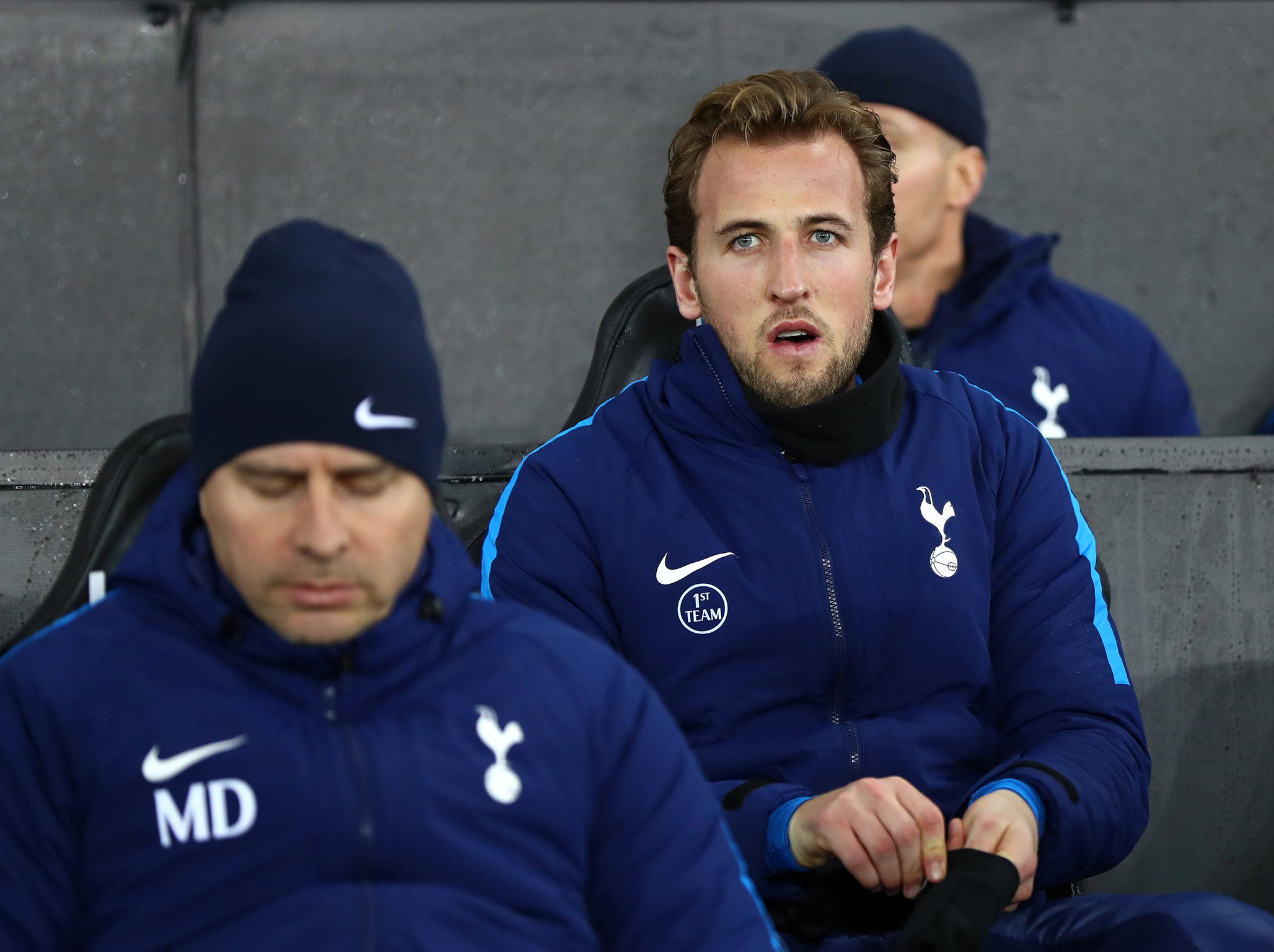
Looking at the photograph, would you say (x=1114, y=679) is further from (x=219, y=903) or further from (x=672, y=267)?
(x=219, y=903)

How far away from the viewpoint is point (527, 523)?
1.57 m

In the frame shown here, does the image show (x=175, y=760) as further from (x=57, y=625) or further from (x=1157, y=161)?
(x=1157, y=161)

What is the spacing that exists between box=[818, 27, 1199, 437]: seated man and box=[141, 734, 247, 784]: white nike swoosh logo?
6.48 ft

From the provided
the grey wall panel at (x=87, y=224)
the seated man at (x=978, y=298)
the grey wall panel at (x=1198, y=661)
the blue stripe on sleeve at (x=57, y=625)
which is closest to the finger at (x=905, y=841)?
the blue stripe on sleeve at (x=57, y=625)

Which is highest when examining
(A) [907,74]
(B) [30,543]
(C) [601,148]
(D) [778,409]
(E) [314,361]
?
(A) [907,74]

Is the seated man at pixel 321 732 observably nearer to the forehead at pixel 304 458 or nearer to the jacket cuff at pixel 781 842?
the forehead at pixel 304 458

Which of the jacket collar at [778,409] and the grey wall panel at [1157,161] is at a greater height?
the grey wall panel at [1157,161]

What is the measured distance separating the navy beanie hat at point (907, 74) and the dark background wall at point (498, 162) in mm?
918

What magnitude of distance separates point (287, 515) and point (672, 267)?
841mm

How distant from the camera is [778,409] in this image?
1.59 m

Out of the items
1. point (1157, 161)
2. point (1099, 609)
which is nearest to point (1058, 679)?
point (1099, 609)

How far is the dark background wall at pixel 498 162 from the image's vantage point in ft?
11.8

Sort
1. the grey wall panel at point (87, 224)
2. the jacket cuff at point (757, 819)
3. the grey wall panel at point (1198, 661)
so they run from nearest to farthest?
the jacket cuff at point (757, 819) < the grey wall panel at point (1198, 661) < the grey wall panel at point (87, 224)

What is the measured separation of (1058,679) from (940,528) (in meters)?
0.20
